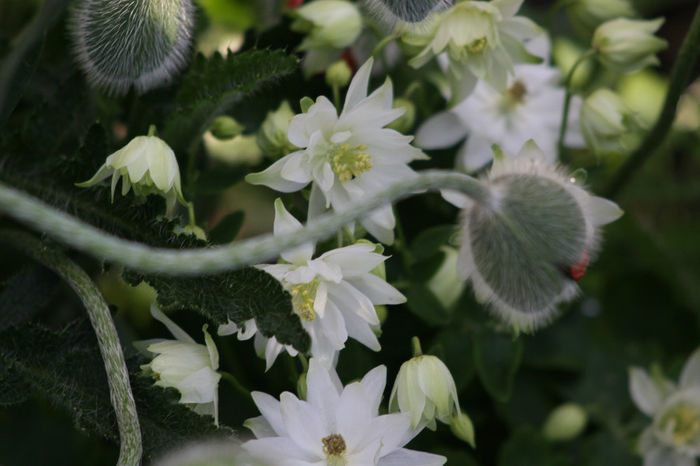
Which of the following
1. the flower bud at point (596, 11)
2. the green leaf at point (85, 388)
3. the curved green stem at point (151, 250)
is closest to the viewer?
the curved green stem at point (151, 250)

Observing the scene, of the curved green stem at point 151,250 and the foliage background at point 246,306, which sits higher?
the curved green stem at point 151,250

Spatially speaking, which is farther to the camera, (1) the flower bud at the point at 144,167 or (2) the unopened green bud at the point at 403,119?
(2) the unopened green bud at the point at 403,119

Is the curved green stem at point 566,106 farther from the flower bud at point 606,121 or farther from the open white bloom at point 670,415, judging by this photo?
the open white bloom at point 670,415

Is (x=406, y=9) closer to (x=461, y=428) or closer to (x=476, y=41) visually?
(x=476, y=41)

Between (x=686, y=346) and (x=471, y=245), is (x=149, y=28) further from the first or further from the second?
(x=686, y=346)

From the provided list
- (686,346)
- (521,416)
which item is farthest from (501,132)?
(686,346)

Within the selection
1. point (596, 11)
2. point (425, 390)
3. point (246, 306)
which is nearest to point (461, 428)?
point (425, 390)

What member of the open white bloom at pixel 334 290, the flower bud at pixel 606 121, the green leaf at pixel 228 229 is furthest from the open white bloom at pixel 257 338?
the flower bud at pixel 606 121

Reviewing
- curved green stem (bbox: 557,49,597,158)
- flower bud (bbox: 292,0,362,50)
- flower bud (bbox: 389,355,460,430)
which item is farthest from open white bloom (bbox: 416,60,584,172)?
flower bud (bbox: 389,355,460,430)
